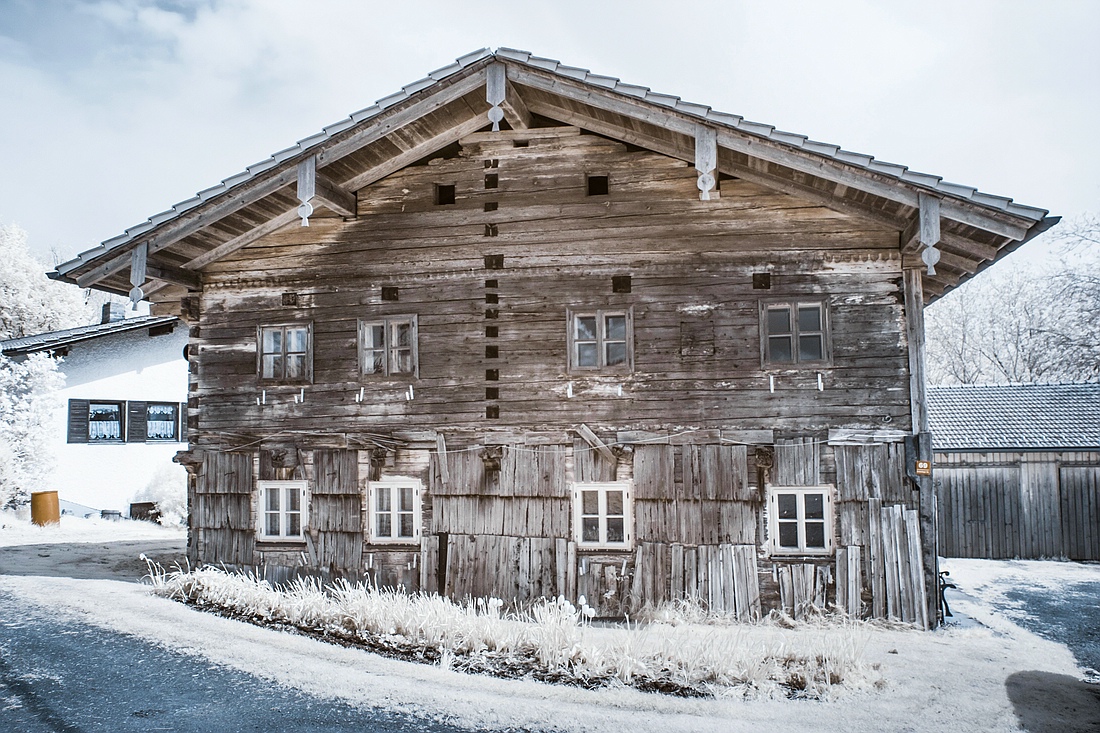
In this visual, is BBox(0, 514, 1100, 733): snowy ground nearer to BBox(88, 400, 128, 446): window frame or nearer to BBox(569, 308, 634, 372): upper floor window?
BBox(569, 308, 634, 372): upper floor window

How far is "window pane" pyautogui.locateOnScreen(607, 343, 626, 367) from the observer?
41.2 feet

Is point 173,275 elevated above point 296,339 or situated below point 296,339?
above

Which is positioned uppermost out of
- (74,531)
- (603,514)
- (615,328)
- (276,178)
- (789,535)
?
(276,178)

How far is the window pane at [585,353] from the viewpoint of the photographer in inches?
499

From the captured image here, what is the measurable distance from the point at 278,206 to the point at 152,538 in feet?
36.8

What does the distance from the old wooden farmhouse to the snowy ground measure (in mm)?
1667

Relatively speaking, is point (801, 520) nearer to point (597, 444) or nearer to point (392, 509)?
point (597, 444)

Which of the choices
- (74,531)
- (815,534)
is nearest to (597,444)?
(815,534)

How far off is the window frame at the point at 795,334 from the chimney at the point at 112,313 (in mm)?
25327

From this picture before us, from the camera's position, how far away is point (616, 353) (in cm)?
1260

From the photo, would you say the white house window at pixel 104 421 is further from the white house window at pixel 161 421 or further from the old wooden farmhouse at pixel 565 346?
the old wooden farmhouse at pixel 565 346

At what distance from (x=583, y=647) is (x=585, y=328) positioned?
5.45 meters

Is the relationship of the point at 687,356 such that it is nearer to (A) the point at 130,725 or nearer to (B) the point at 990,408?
(A) the point at 130,725

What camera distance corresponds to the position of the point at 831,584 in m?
11.6
